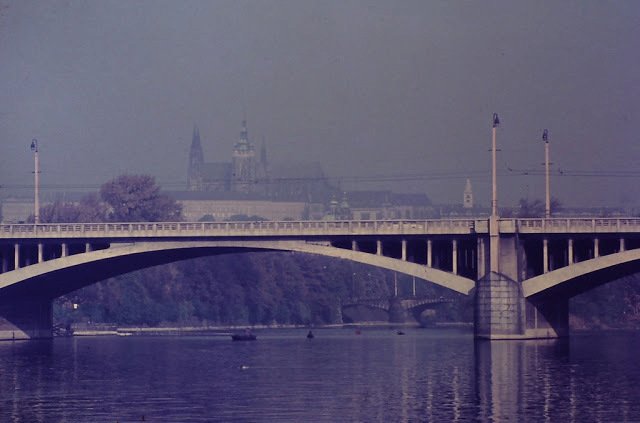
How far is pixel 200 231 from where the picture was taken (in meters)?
138

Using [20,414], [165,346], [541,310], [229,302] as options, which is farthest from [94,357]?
[229,302]

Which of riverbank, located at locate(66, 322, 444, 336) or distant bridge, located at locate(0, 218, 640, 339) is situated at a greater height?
distant bridge, located at locate(0, 218, 640, 339)

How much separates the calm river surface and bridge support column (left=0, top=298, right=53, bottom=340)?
6.39 meters

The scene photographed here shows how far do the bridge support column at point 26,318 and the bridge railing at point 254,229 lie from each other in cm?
1120

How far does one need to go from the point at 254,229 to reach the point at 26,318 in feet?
94.5

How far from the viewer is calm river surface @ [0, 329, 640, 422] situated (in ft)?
268

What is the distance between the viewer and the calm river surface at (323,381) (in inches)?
3221

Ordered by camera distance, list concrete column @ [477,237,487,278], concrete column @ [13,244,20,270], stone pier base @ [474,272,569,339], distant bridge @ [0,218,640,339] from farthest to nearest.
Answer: concrete column @ [13,244,20,270] < concrete column @ [477,237,487,278] < stone pier base @ [474,272,569,339] < distant bridge @ [0,218,640,339]

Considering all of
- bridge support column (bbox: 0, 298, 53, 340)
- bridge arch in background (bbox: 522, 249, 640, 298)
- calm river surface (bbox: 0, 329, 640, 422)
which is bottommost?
calm river surface (bbox: 0, 329, 640, 422)

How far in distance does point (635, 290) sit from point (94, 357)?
7248 cm

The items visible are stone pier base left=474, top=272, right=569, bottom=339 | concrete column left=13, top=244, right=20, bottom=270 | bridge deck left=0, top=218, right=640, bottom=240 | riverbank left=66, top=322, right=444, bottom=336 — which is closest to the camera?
bridge deck left=0, top=218, right=640, bottom=240

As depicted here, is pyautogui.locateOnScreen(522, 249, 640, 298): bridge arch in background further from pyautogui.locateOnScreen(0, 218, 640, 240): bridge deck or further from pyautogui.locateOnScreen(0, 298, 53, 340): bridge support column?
pyautogui.locateOnScreen(0, 298, 53, 340): bridge support column

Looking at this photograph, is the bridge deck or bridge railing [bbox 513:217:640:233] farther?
the bridge deck

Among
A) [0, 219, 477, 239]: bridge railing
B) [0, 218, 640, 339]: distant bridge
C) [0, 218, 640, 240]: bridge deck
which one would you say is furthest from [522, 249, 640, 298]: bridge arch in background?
[0, 219, 477, 239]: bridge railing
